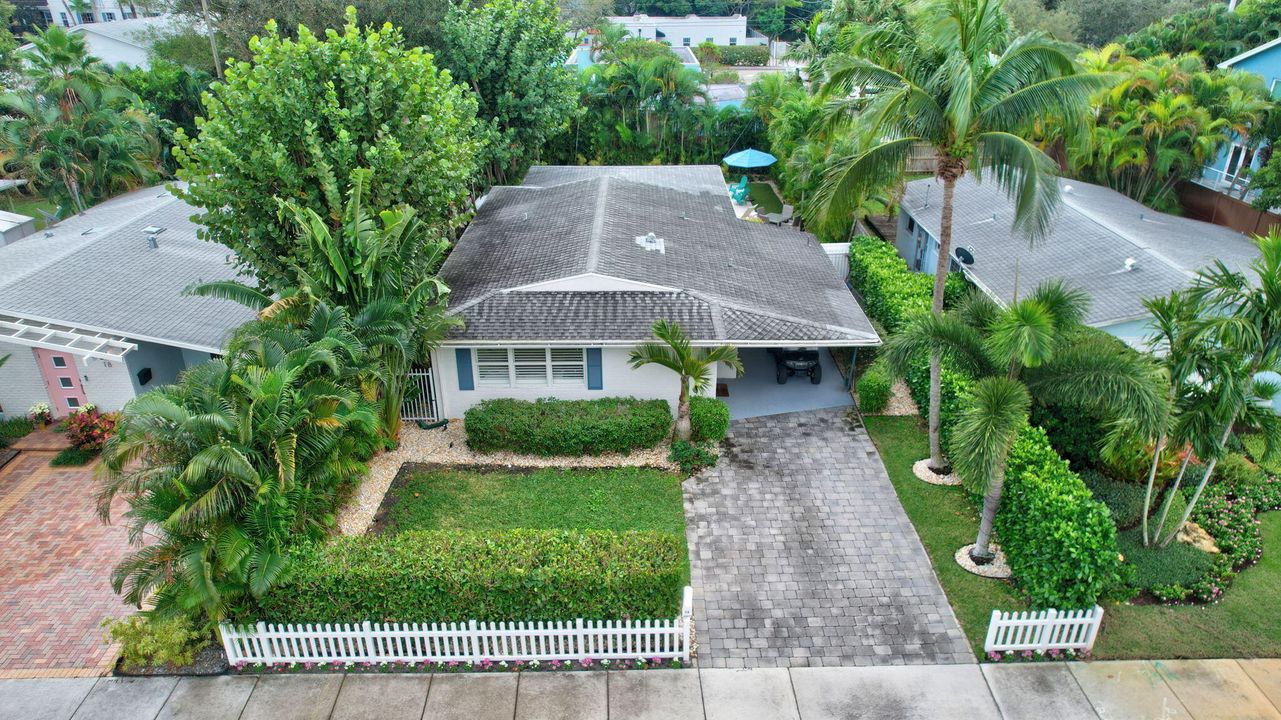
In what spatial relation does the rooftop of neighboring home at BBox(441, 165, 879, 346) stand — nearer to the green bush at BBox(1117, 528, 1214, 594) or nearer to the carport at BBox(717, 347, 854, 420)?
the carport at BBox(717, 347, 854, 420)

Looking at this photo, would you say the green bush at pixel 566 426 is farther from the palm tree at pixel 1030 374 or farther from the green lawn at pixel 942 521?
the palm tree at pixel 1030 374

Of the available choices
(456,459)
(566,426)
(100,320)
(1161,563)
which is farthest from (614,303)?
(1161,563)

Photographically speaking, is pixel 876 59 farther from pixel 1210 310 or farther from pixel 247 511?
pixel 247 511

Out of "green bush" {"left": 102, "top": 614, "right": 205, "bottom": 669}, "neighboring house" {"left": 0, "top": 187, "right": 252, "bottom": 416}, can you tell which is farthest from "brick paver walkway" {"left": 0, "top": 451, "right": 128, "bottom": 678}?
"neighboring house" {"left": 0, "top": 187, "right": 252, "bottom": 416}

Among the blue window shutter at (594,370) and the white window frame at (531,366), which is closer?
the blue window shutter at (594,370)

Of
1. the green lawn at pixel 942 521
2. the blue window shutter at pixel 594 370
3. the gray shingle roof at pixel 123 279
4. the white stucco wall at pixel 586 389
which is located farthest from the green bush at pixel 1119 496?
the gray shingle roof at pixel 123 279

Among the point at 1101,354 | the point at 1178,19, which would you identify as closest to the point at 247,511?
the point at 1101,354

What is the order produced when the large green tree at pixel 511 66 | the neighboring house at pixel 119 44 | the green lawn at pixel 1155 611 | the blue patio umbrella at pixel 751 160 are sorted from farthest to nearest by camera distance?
the neighboring house at pixel 119 44 → the blue patio umbrella at pixel 751 160 → the large green tree at pixel 511 66 → the green lawn at pixel 1155 611
